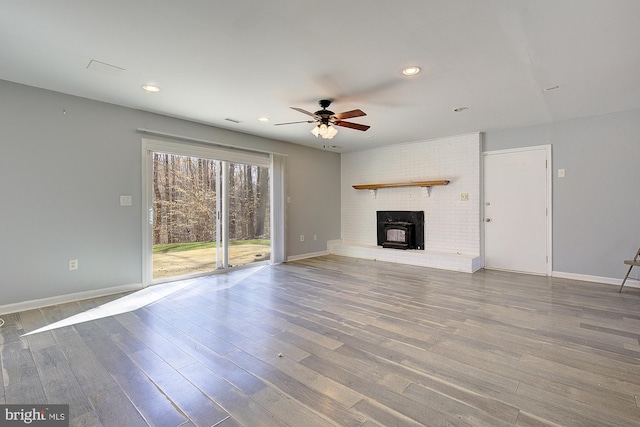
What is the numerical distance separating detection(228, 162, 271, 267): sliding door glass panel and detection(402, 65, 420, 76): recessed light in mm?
3462

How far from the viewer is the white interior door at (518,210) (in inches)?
193

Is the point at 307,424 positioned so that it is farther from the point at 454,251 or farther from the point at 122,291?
the point at 454,251

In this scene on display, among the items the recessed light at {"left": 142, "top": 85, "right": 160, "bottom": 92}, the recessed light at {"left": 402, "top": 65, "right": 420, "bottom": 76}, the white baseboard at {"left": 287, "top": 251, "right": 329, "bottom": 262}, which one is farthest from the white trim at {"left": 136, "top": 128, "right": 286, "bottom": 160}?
the recessed light at {"left": 402, "top": 65, "right": 420, "bottom": 76}

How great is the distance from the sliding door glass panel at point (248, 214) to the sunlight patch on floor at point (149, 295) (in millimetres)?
407

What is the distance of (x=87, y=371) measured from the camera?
210cm

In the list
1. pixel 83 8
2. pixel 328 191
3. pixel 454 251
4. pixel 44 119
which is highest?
pixel 83 8

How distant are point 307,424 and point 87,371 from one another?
1667mm

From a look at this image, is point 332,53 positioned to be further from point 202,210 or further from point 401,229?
point 401,229

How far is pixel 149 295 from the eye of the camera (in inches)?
154

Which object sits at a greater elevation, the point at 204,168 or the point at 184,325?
the point at 204,168

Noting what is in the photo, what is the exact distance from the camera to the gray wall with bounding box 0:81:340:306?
3.31 m

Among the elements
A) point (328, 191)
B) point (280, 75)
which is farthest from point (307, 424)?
point (328, 191)

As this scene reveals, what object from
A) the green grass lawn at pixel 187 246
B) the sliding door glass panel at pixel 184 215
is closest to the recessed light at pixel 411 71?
the sliding door glass panel at pixel 184 215

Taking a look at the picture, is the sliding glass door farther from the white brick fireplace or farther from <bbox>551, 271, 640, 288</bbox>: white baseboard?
<bbox>551, 271, 640, 288</bbox>: white baseboard
